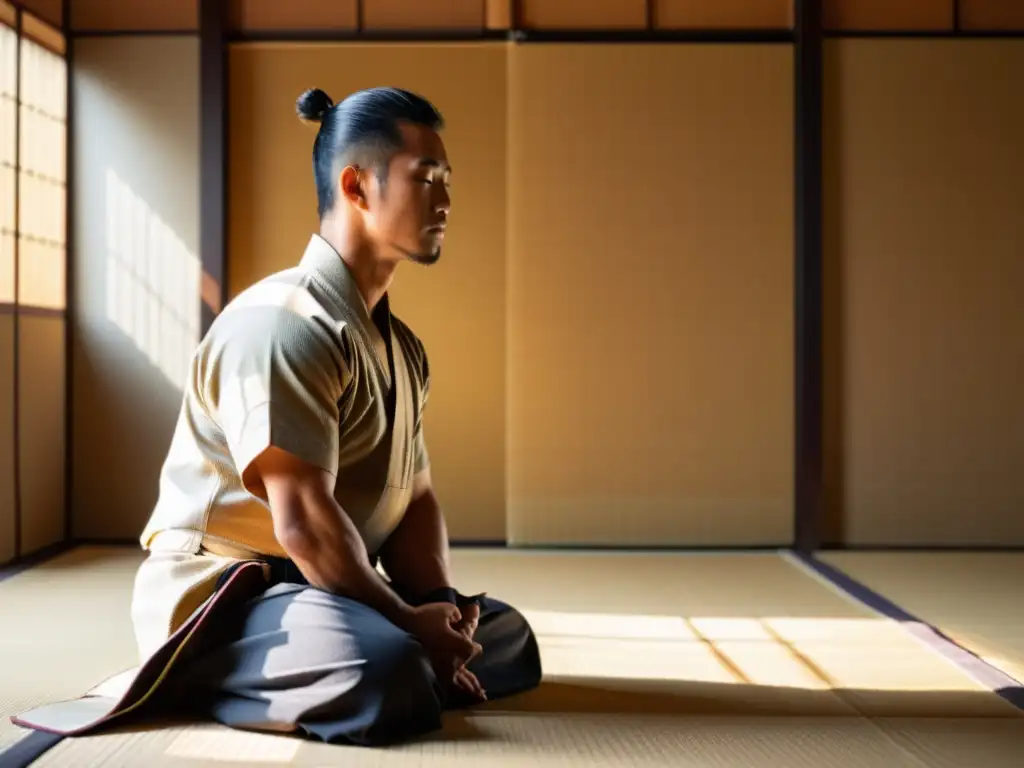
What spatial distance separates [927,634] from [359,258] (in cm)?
192

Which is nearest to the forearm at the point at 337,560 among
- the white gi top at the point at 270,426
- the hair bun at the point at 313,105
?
the white gi top at the point at 270,426

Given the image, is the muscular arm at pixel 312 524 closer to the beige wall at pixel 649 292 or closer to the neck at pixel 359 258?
the neck at pixel 359 258

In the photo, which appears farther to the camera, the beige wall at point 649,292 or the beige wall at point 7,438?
the beige wall at point 649,292

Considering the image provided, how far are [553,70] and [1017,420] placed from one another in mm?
2364

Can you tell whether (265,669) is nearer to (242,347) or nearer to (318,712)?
(318,712)

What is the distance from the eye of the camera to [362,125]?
246 centimetres

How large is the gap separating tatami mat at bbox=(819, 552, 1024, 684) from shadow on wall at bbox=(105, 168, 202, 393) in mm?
2724

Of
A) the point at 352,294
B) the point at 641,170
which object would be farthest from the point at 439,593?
the point at 641,170

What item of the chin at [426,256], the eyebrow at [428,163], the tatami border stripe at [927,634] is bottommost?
the tatami border stripe at [927,634]

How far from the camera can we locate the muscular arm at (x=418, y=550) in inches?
104

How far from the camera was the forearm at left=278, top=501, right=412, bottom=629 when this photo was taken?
223 cm

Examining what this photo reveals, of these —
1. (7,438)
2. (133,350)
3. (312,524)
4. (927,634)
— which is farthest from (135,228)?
(927,634)

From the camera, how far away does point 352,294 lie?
98.5 inches

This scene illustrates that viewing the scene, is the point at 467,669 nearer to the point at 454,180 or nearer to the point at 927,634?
the point at 927,634
